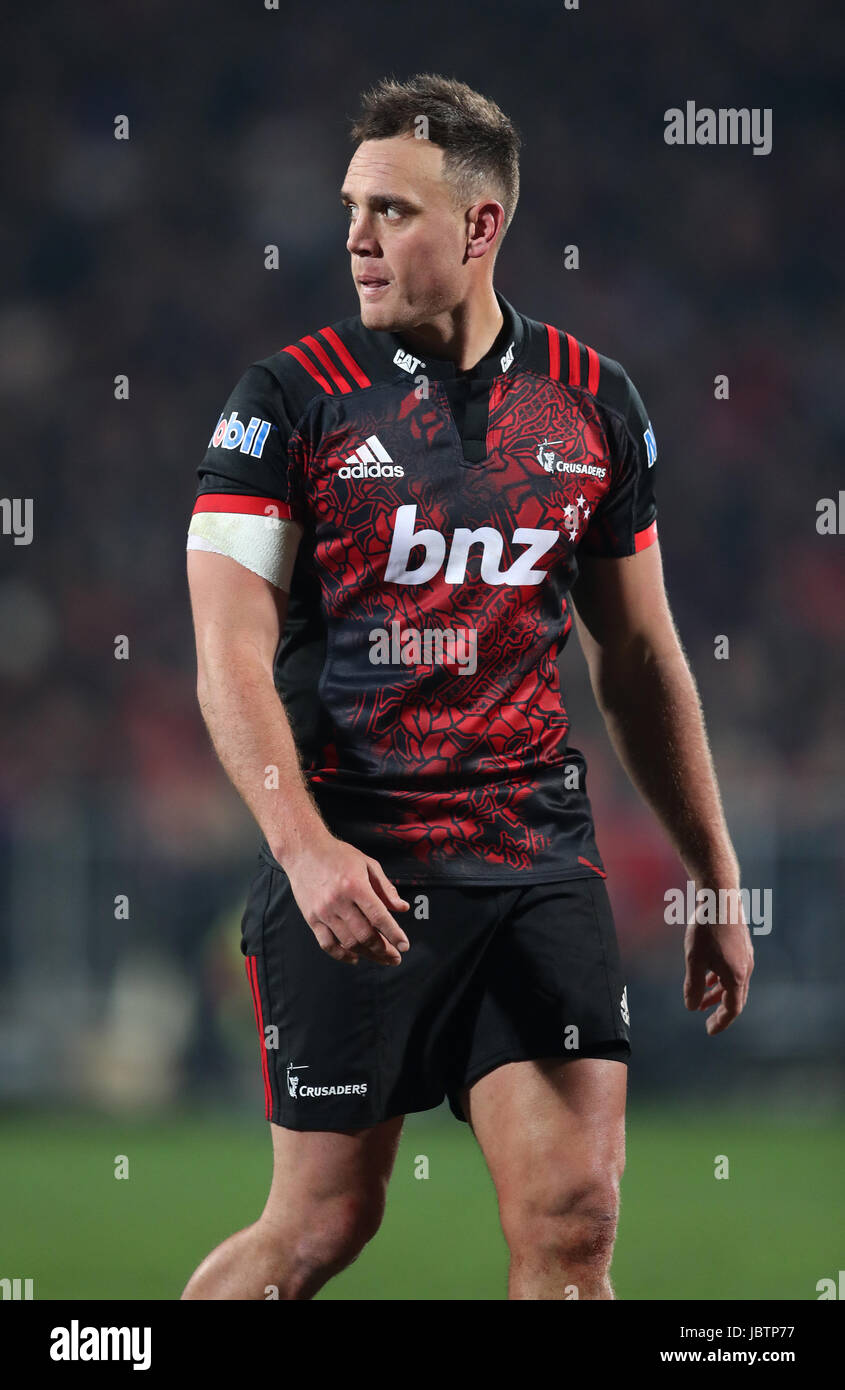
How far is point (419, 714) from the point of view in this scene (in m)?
2.66

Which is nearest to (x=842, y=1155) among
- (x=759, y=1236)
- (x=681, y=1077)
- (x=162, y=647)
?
(x=681, y=1077)

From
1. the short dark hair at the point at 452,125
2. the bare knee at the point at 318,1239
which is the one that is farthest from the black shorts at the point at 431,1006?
the short dark hair at the point at 452,125

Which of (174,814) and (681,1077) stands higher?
(174,814)

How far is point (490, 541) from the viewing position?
2.66 meters

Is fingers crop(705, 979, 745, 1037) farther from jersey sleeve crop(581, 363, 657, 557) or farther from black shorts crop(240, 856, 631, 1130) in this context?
jersey sleeve crop(581, 363, 657, 557)

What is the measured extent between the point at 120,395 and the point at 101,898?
10.7 ft

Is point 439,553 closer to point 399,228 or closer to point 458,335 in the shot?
point 458,335

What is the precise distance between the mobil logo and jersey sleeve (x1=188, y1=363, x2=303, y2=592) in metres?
0.17

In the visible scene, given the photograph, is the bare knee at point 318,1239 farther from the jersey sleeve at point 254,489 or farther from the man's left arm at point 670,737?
the jersey sleeve at point 254,489

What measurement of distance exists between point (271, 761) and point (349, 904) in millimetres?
279

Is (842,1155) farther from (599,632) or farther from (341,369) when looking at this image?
(341,369)

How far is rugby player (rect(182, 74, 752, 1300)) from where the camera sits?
2.57m

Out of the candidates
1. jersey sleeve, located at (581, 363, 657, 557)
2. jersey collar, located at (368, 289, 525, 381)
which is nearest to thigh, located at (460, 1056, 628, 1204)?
jersey sleeve, located at (581, 363, 657, 557)

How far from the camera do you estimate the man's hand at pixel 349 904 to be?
2285 millimetres
